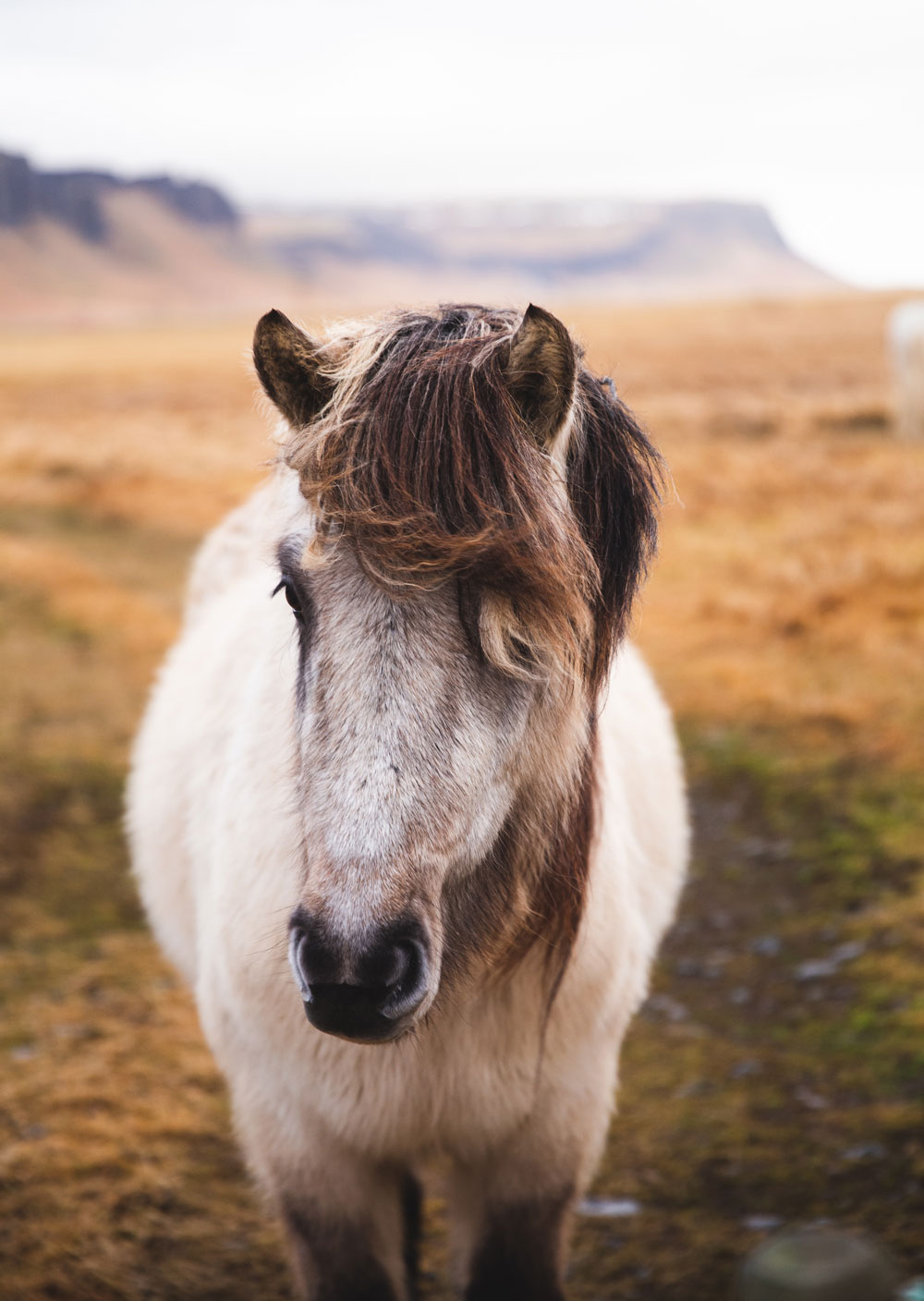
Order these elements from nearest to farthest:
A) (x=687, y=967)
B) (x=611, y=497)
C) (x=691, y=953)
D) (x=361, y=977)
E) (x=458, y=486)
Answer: (x=361, y=977) → (x=458, y=486) → (x=611, y=497) → (x=687, y=967) → (x=691, y=953)

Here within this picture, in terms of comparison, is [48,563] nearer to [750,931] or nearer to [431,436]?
[750,931]

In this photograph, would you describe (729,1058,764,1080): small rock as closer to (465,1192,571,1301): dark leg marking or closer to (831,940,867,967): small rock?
(831,940,867,967): small rock

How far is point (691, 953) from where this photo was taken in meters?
5.89

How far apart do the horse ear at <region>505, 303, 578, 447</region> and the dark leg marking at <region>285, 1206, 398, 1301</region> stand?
219 centimetres

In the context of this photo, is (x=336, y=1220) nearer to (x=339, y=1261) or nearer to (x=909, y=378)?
(x=339, y=1261)

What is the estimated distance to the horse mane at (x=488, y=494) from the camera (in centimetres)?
200

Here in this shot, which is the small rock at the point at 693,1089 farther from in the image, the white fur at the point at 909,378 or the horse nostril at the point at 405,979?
the white fur at the point at 909,378

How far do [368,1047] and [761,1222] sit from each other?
2075 mm

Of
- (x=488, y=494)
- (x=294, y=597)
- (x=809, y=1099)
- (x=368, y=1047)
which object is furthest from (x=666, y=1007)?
(x=488, y=494)

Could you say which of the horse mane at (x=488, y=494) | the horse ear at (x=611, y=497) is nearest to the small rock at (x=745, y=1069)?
the horse mane at (x=488, y=494)

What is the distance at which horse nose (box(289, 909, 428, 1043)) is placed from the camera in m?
1.80

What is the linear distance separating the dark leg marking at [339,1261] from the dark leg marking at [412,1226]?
392 mm

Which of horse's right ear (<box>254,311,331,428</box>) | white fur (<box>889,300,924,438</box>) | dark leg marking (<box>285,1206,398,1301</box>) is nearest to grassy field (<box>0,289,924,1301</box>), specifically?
horse's right ear (<box>254,311,331,428</box>)

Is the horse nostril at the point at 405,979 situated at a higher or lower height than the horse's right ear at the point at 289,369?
lower
